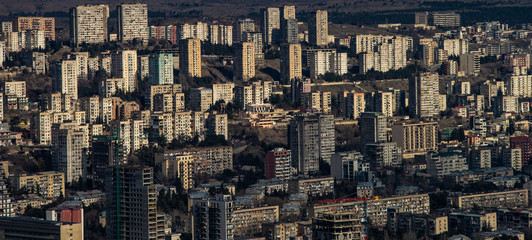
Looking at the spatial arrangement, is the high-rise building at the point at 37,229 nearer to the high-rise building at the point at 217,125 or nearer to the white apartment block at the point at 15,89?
the high-rise building at the point at 217,125

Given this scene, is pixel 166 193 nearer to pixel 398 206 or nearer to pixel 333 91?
pixel 398 206

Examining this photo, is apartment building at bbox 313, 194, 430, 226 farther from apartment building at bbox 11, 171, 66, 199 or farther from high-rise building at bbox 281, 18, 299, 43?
high-rise building at bbox 281, 18, 299, 43

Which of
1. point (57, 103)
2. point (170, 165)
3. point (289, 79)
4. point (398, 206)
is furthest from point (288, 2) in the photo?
point (398, 206)

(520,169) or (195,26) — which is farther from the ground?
(195,26)

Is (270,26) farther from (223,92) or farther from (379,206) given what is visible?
(379,206)

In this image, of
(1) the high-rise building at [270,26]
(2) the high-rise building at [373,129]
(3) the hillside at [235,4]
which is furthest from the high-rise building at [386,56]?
(3) the hillside at [235,4]

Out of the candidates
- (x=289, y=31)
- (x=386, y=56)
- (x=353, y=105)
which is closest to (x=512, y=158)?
(x=353, y=105)

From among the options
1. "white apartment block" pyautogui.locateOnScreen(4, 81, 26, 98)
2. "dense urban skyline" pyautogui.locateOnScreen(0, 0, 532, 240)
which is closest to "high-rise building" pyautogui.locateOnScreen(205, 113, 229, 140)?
"dense urban skyline" pyautogui.locateOnScreen(0, 0, 532, 240)
